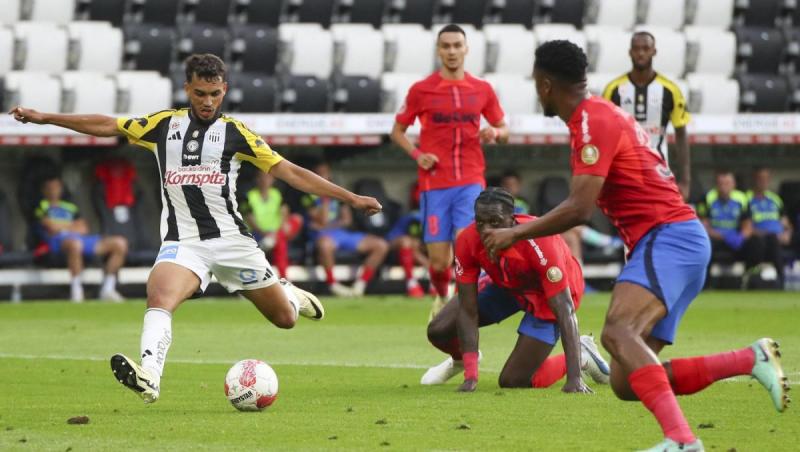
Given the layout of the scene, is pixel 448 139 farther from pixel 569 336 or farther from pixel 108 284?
pixel 108 284

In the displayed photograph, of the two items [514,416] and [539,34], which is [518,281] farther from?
[539,34]

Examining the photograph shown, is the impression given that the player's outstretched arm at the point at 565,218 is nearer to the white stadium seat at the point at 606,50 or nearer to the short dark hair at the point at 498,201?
the short dark hair at the point at 498,201

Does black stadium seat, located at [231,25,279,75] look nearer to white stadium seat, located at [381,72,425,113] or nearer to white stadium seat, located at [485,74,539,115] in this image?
white stadium seat, located at [381,72,425,113]

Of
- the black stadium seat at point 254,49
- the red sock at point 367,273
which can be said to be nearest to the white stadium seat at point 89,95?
the black stadium seat at point 254,49

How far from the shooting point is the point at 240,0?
20719mm

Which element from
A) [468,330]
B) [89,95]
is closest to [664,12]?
[89,95]

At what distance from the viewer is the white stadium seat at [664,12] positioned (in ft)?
73.5

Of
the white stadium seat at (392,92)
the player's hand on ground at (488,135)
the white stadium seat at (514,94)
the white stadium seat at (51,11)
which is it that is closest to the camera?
the player's hand on ground at (488,135)

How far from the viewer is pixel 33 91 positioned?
1839cm

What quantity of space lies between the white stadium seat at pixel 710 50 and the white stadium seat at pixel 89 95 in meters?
8.36

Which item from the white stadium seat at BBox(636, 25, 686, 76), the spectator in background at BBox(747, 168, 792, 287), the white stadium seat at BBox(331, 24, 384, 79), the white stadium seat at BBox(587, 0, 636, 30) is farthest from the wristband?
the white stadium seat at BBox(587, 0, 636, 30)

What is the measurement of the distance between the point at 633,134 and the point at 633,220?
377 millimetres

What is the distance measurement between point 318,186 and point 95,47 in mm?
11745

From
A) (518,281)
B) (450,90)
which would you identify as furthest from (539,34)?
(518,281)
